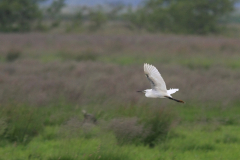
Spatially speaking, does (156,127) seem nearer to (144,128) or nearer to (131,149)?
(144,128)

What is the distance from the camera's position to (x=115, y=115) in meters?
6.32

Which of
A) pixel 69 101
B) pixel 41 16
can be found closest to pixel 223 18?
pixel 41 16

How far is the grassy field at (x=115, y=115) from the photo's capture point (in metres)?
5.20

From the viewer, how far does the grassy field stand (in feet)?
17.1

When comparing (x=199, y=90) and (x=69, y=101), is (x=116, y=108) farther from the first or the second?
(x=199, y=90)

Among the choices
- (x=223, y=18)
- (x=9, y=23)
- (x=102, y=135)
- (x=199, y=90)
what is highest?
(x=223, y=18)

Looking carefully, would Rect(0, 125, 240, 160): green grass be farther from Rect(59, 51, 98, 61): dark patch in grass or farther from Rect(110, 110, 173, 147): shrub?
Rect(59, 51, 98, 61): dark patch in grass

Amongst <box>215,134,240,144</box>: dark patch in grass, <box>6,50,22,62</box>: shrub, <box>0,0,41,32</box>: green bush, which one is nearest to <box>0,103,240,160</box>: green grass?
<box>215,134,240,144</box>: dark patch in grass

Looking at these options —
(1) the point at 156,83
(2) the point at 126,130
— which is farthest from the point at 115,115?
(1) the point at 156,83

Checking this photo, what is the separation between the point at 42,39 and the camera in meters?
19.8

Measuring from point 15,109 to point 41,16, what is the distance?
20.4 meters

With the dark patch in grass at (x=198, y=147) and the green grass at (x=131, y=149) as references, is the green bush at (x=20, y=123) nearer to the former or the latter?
the green grass at (x=131, y=149)

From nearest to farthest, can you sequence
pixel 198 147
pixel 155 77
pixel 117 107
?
pixel 155 77, pixel 198 147, pixel 117 107

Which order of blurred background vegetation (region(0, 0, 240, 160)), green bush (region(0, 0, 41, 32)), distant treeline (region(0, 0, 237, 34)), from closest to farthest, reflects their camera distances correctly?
blurred background vegetation (region(0, 0, 240, 160)) → green bush (region(0, 0, 41, 32)) → distant treeline (region(0, 0, 237, 34))
